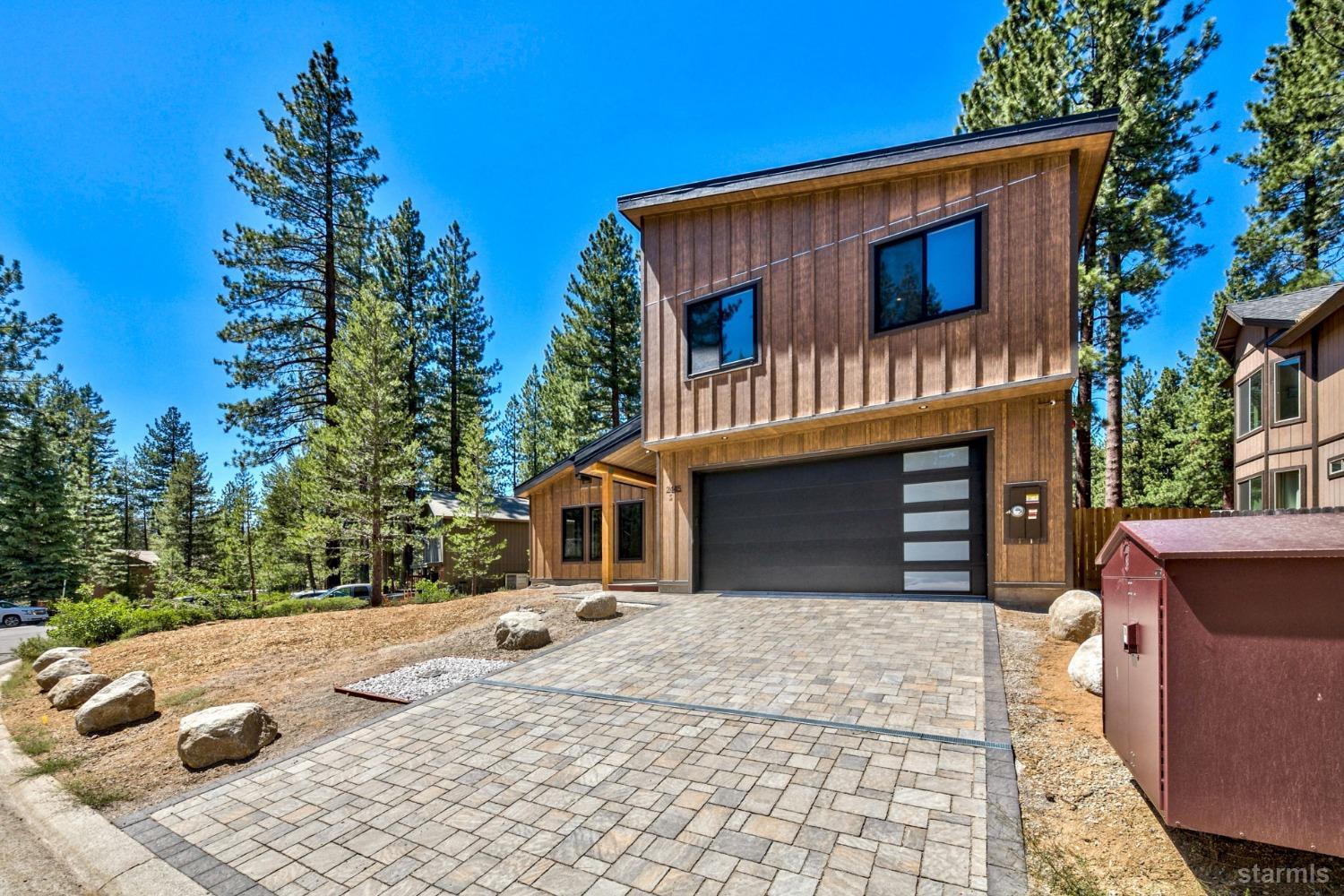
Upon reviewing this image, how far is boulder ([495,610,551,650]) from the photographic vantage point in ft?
22.6

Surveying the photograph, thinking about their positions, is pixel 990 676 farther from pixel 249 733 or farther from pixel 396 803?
pixel 249 733

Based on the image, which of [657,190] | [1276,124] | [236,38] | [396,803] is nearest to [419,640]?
[396,803]

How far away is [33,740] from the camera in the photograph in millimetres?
5480

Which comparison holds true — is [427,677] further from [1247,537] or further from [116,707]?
[1247,537]

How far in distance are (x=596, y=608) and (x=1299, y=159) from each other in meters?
21.3

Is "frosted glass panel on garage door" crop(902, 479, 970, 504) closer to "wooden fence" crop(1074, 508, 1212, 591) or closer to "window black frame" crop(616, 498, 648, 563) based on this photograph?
"wooden fence" crop(1074, 508, 1212, 591)

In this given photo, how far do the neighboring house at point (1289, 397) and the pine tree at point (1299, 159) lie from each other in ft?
10.2

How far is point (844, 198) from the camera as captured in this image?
9.12m

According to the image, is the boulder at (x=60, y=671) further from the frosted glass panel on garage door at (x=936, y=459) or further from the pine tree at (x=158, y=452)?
the pine tree at (x=158, y=452)

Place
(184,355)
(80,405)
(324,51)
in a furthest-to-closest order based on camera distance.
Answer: (80,405) < (184,355) < (324,51)

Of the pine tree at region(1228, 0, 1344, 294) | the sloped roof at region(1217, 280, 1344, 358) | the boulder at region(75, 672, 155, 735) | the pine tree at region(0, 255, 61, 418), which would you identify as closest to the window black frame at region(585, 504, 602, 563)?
the boulder at region(75, 672, 155, 735)

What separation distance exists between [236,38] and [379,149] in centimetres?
1069

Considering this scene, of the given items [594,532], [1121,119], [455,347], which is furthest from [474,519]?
[1121,119]

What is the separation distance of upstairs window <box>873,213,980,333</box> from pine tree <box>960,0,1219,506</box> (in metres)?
6.78
